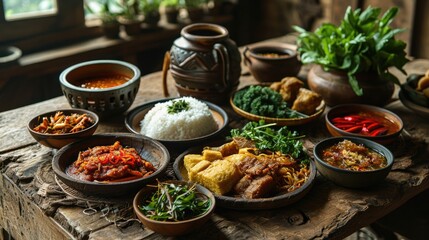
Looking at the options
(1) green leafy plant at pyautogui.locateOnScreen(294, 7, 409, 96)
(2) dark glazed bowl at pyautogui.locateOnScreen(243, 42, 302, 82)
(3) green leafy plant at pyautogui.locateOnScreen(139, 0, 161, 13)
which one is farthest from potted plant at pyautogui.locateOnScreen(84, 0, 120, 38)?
(1) green leafy plant at pyautogui.locateOnScreen(294, 7, 409, 96)

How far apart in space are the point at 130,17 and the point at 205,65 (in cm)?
211

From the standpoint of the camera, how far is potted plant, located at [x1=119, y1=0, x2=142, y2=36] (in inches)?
188

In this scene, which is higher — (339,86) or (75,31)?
(339,86)

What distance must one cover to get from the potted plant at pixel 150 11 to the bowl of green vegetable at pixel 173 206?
3156 mm

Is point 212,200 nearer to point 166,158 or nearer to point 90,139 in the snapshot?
point 166,158

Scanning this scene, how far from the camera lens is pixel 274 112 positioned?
274 centimetres

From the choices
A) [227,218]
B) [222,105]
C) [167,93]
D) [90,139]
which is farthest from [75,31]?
[227,218]

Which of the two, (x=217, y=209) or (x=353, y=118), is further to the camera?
(x=353, y=118)

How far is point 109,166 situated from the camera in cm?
216

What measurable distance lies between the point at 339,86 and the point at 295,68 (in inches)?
15.5

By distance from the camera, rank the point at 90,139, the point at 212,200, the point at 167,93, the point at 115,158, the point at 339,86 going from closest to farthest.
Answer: the point at 212,200 < the point at 115,158 < the point at 90,139 < the point at 339,86 < the point at 167,93

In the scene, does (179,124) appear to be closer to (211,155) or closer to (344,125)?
(211,155)

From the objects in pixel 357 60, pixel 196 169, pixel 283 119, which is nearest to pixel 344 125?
pixel 283 119

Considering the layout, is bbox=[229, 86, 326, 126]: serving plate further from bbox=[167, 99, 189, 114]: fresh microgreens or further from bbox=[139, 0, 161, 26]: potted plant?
bbox=[139, 0, 161, 26]: potted plant
